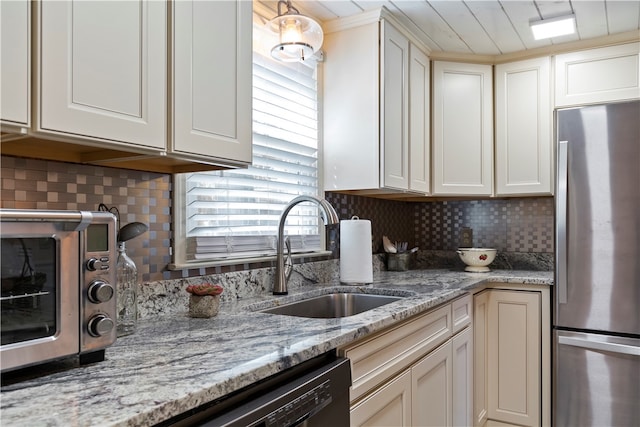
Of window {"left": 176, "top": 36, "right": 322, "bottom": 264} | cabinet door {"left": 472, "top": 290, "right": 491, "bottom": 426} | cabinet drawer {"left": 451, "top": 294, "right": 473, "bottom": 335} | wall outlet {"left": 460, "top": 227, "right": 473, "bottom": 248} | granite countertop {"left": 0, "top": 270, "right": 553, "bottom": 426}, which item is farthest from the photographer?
wall outlet {"left": 460, "top": 227, "right": 473, "bottom": 248}

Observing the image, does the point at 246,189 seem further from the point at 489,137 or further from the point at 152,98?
the point at 489,137

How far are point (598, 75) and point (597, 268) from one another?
115 cm

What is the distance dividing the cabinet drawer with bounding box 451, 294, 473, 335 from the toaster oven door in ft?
5.51

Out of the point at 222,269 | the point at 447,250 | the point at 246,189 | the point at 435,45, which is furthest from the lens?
the point at 447,250

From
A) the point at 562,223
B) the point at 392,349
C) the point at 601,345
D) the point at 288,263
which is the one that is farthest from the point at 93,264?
the point at 601,345

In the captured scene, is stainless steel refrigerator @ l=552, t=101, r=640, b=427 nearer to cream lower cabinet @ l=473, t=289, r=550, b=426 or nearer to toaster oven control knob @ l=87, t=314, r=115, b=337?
cream lower cabinet @ l=473, t=289, r=550, b=426

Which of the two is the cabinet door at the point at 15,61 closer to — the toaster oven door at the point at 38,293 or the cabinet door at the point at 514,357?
the toaster oven door at the point at 38,293

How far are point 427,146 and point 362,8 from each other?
3.09 feet

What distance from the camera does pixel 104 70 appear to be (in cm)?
111

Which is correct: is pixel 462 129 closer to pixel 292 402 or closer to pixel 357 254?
pixel 357 254

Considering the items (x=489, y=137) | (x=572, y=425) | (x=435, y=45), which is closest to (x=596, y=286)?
(x=572, y=425)

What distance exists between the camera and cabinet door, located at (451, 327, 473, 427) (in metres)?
2.24

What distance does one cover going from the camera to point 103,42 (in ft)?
3.63

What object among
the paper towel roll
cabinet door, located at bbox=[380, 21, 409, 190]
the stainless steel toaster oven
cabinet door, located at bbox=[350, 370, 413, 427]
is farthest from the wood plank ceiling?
cabinet door, located at bbox=[350, 370, 413, 427]
